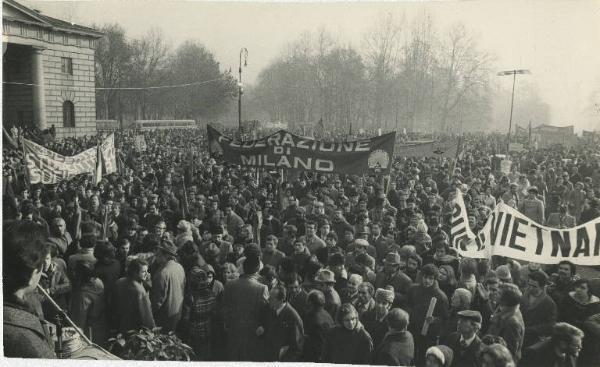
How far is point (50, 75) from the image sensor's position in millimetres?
15828

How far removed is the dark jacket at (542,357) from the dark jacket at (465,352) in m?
0.60

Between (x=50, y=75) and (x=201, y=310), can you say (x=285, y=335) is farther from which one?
(x=50, y=75)

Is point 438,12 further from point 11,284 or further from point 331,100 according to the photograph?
point 331,100

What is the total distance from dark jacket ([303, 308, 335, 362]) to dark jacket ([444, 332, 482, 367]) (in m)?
1.26

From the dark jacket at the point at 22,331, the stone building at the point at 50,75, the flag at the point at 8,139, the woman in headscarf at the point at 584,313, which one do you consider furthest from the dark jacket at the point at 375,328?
the stone building at the point at 50,75

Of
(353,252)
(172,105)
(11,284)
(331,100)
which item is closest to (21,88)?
(172,105)

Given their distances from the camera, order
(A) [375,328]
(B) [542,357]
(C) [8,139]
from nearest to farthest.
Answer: (B) [542,357]
(A) [375,328]
(C) [8,139]

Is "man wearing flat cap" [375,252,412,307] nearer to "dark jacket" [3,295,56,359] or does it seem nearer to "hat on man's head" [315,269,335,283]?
"hat on man's head" [315,269,335,283]

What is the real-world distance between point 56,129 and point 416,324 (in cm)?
1496

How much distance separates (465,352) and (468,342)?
0.11m

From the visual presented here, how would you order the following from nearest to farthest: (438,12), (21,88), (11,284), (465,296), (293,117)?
(11,284) → (465,296) → (438,12) → (21,88) → (293,117)

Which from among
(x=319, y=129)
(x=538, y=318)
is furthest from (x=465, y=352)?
(x=319, y=129)

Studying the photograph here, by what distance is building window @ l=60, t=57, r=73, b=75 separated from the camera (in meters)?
14.6

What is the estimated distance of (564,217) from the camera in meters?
9.43
